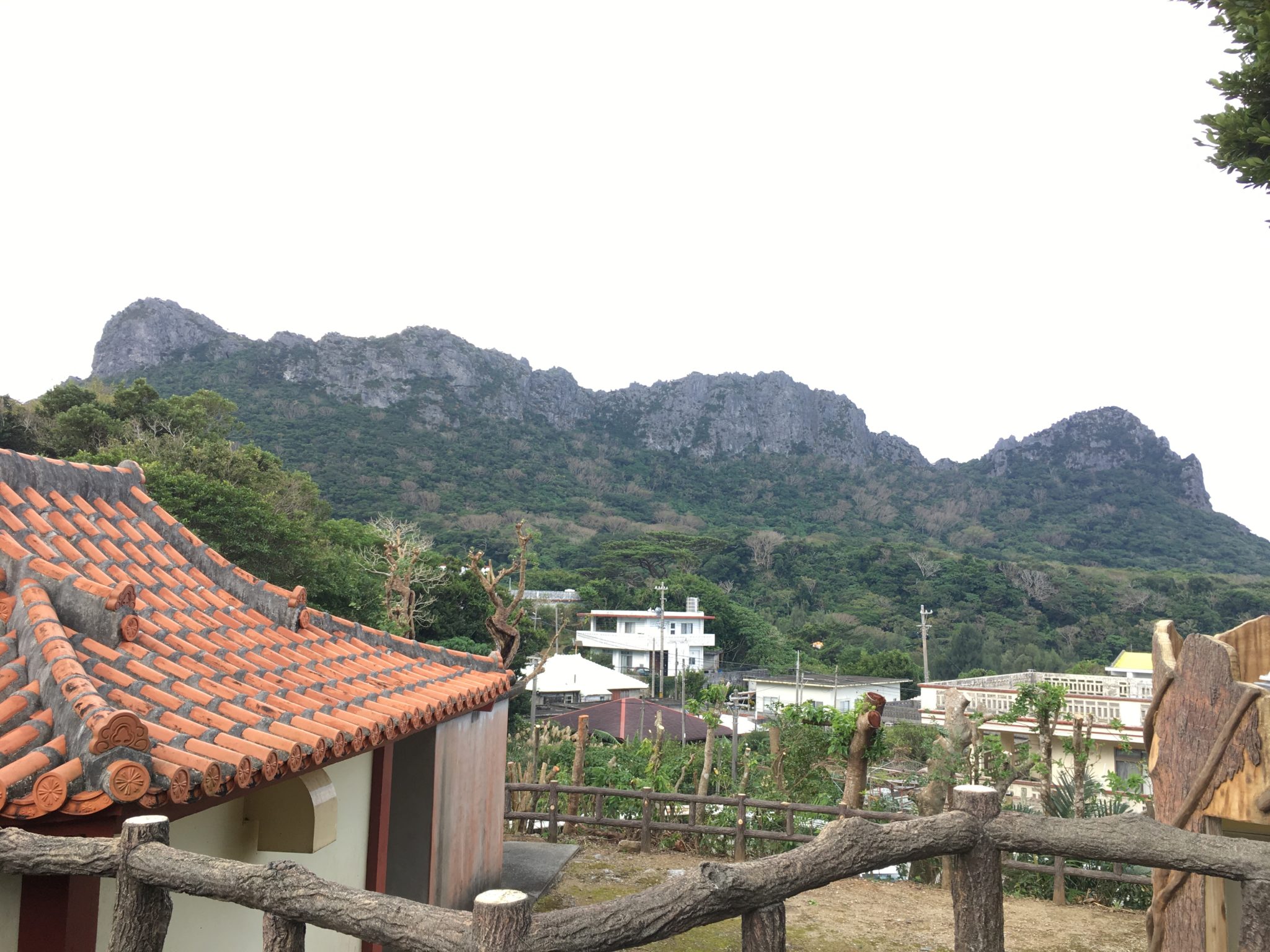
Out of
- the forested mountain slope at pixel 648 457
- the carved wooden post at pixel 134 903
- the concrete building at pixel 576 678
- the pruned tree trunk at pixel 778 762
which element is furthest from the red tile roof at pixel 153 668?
the forested mountain slope at pixel 648 457

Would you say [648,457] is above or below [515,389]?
below

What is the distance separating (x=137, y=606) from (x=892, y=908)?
7.26m

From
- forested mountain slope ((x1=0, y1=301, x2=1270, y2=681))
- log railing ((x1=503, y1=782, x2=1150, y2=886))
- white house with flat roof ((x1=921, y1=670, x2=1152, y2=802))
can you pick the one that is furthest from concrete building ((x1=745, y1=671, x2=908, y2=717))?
log railing ((x1=503, y1=782, x2=1150, y2=886))

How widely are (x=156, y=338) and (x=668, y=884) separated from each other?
75362 mm

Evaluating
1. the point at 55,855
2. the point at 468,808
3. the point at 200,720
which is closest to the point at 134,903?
the point at 55,855

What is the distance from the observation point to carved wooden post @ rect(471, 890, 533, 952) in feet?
6.10

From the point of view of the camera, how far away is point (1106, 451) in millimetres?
81062

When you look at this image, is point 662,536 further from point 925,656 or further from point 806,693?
point 925,656

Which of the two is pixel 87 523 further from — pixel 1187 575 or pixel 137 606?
pixel 1187 575

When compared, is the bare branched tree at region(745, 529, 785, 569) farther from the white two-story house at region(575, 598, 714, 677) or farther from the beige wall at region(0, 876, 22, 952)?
the beige wall at region(0, 876, 22, 952)

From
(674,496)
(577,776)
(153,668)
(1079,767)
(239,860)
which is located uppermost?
(674,496)

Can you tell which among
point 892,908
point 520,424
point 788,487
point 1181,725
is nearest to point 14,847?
point 1181,725

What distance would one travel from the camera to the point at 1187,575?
50438 mm

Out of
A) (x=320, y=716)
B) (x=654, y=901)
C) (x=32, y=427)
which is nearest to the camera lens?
(x=654, y=901)
